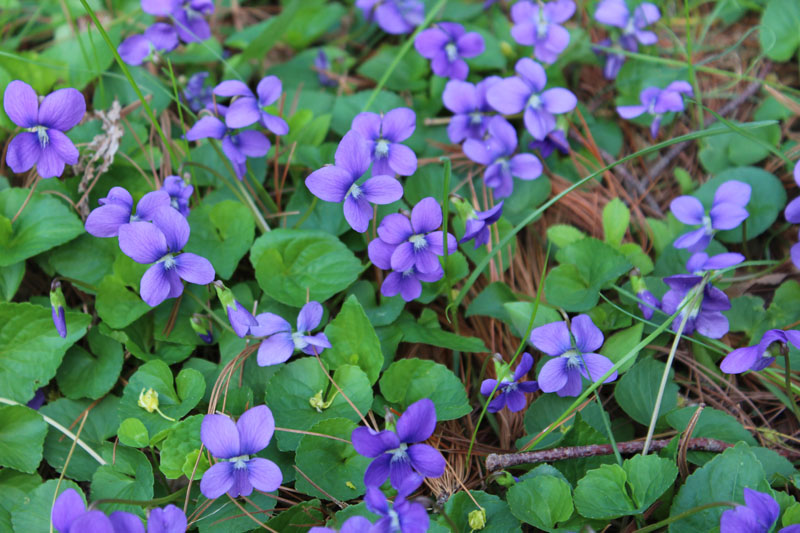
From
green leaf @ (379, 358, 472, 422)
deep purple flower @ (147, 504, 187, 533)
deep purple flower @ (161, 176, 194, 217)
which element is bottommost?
green leaf @ (379, 358, 472, 422)

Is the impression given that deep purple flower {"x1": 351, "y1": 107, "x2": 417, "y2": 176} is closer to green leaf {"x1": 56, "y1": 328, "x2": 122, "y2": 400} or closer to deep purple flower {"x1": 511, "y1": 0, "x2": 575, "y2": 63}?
deep purple flower {"x1": 511, "y1": 0, "x2": 575, "y2": 63}

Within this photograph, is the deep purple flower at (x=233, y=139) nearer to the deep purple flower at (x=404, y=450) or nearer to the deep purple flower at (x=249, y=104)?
the deep purple flower at (x=249, y=104)

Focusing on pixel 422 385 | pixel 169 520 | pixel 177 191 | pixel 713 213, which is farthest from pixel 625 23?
pixel 169 520

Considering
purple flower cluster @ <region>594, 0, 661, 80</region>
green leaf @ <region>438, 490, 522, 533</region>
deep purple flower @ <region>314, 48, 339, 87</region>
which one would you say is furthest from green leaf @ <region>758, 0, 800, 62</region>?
green leaf @ <region>438, 490, 522, 533</region>

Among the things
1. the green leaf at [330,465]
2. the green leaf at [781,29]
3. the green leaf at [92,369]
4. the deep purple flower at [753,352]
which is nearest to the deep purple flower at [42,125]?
the green leaf at [92,369]

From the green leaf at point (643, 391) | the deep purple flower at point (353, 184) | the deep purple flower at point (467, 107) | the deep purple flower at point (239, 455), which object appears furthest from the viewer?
the deep purple flower at point (467, 107)

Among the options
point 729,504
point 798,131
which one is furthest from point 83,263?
point 798,131

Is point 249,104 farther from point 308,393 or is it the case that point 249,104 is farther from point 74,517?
point 74,517

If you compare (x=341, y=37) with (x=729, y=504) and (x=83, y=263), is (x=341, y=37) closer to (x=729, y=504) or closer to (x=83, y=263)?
(x=83, y=263)
